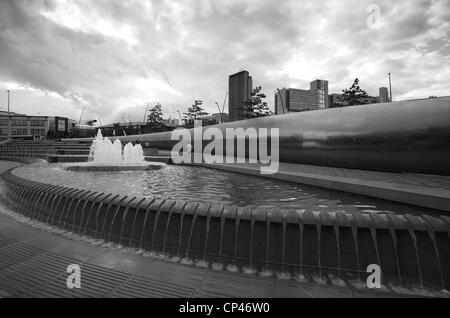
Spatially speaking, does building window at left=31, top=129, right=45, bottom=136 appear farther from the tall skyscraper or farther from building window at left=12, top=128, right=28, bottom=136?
the tall skyscraper

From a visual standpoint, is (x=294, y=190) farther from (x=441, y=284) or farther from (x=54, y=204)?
(x=54, y=204)

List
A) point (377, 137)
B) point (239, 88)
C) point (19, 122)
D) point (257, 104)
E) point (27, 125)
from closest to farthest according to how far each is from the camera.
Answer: point (377, 137)
point (257, 104)
point (239, 88)
point (19, 122)
point (27, 125)

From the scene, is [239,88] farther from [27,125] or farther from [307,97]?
[27,125]

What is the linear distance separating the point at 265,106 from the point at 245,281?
35.9m

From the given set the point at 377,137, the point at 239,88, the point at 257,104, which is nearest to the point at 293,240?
the point at 377,137

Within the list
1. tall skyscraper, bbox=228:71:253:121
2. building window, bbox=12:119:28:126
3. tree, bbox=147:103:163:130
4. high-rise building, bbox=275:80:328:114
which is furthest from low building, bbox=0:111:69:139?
high-rise building, bbox=275:80:328:114

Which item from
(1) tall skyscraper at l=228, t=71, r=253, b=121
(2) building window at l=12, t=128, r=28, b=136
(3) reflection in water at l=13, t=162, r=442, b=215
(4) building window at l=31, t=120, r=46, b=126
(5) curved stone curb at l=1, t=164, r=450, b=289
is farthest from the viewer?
(4) building window at l=31, t=120, r=46, b=126

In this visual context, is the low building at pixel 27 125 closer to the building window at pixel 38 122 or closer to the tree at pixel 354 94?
the building window at pixel 38 122

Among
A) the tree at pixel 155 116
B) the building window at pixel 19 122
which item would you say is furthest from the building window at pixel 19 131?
the tree at pixel 155 116

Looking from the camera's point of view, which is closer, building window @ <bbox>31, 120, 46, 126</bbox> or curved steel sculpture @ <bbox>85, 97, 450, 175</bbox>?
curved steel sculpture @ <bbox>85, 97, 450, 175</bbox>

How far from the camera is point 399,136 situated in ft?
32.8

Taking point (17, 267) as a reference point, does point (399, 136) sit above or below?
above
